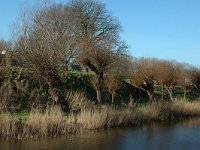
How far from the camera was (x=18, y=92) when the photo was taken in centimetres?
2653

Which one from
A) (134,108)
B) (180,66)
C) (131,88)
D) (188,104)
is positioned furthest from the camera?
(180,66)

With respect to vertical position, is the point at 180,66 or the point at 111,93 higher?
the point at 180,66

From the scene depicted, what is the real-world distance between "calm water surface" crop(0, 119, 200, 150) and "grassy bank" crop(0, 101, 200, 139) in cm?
65

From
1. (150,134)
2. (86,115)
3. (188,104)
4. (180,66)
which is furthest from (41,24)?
(180,66)

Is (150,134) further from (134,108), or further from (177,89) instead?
(177,89)

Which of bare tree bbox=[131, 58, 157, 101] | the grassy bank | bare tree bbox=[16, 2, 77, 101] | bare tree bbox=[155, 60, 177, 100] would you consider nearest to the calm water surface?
the grassy bank

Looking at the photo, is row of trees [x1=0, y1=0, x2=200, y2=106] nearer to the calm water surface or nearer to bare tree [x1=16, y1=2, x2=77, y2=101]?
bare tree [x1=16, y1=2, x2=77, y2=101]

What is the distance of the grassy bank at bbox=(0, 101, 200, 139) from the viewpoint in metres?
18.9

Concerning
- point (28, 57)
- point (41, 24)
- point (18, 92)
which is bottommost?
point (18, 92)

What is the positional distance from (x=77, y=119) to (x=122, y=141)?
3064mm

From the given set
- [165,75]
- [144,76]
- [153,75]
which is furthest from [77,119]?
[165,75]

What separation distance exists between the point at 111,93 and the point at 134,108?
25.5ft

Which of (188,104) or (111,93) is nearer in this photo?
(188,104)

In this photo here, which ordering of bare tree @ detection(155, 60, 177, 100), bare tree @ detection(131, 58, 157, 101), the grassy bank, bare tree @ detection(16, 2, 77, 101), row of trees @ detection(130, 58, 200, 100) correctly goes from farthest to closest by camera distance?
bare tree @ detection(155, 60, 177, 100) → row of trees @ detection(130, 58, 200, 100) → bare tree @ detection(131, 58, 157, 101) → bare tree @ detection(16, 2, 77, 101) → the grassy bank
